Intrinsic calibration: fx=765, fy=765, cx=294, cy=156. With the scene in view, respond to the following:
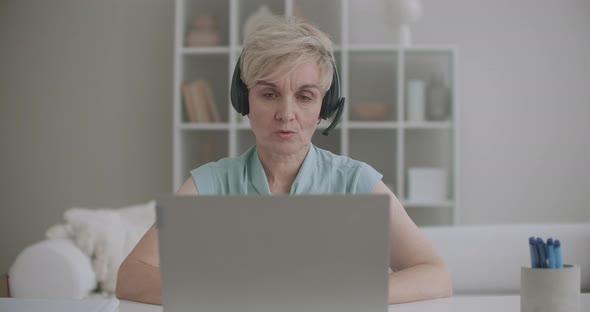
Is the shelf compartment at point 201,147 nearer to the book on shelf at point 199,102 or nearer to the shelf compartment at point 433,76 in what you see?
the book on shelf at point 199,102

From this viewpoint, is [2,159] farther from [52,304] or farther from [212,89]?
[52,304]

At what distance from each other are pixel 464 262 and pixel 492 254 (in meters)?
0.11

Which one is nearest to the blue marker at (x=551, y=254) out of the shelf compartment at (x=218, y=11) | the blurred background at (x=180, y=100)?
the blurred background at (x=180, y=100)

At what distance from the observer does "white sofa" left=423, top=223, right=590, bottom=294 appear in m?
2.78

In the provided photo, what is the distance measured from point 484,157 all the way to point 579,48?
819 mm

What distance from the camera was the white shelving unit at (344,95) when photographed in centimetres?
414

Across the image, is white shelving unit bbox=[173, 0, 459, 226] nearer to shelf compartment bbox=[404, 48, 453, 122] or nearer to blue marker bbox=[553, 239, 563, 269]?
shelf compartment bbox=[404, 48, 453, 122]

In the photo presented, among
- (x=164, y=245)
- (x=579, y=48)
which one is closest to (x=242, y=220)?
(x=164, y=245)

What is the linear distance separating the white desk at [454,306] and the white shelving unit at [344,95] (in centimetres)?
277

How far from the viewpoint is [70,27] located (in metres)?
4.65

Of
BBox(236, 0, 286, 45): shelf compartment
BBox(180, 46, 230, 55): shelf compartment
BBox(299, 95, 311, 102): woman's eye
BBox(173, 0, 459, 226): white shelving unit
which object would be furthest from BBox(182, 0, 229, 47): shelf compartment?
BBox(299, 95, 311, 102): woman's eye

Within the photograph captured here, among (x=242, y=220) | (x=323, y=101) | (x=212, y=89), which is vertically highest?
(x=212, y=89)

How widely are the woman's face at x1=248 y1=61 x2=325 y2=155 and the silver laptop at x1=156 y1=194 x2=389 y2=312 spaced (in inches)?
21.0

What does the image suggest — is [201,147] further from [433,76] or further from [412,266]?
[412,266]
